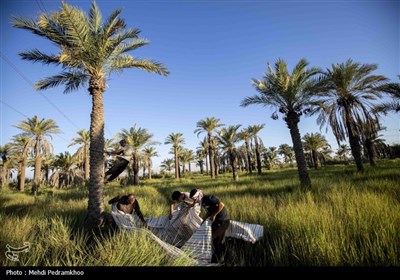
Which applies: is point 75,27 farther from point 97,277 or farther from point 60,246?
point 97,277

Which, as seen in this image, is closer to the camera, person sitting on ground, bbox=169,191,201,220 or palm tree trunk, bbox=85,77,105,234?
person sitting on ground, bbox=169,191,201,220

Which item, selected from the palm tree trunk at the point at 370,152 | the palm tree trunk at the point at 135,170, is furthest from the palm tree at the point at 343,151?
the palm tree trunk at the point at 135,170

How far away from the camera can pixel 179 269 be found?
9.74ft

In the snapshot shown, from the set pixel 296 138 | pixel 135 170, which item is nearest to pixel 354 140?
pixel 296 138

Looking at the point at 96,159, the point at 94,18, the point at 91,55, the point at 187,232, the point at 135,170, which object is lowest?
the point at 187,232

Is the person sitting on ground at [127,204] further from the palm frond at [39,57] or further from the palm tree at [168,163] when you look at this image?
the palm tree at [168,163]

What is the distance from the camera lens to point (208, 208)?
5.31m

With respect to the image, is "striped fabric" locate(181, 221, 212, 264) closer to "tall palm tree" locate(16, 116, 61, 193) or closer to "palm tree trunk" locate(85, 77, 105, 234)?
"palm tree trunk" locate(85, 77, 105, 234)

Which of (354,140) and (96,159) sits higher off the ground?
(354,140)

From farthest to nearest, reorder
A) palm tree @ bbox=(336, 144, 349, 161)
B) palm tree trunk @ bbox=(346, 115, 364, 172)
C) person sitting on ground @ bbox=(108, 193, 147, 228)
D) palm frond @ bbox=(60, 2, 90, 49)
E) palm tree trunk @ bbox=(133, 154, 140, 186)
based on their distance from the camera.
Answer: palm tree @ bbox=(336, 144, 349, 161), palm tree trunk @ bbox=(133, 154, 140, 186), palm tree trunk @ bbox=(346, 115, 364, 172), palm frond @ bbox=(60, 2, 90, 49), person sitting on ground @ bbox=(108, 193, 147, 228)

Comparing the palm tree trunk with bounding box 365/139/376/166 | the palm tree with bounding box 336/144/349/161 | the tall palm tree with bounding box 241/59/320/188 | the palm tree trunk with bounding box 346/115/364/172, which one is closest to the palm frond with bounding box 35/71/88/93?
the tall palm tree with bounding box 241/59/320/188

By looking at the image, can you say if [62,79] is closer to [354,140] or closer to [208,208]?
[208,208]

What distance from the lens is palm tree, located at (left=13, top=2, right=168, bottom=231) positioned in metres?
7.88

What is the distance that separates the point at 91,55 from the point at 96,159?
14.1 feet
